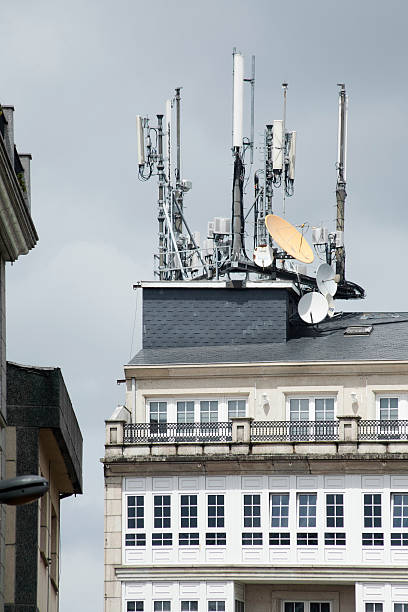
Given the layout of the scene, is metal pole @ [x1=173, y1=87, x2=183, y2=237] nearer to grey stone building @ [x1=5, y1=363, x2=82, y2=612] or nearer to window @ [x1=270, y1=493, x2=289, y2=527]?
window @ [x1=270, y1=493, x2=289, y2=527]

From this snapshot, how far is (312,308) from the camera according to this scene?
9738 cm

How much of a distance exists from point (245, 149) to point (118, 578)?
25560 mm

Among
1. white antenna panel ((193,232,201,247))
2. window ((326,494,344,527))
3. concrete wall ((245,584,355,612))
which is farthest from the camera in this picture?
white antenna panel ((193,232,201,247))

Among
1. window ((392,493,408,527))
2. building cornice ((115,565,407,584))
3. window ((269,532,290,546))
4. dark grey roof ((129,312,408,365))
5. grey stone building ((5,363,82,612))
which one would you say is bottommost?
grey stone building ((5,363,82,612))

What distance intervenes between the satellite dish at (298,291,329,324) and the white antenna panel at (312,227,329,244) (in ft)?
24.5

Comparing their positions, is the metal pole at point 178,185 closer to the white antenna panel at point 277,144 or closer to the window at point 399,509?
the white antenna panel at point 277,144

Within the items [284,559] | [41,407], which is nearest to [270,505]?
[284,559]

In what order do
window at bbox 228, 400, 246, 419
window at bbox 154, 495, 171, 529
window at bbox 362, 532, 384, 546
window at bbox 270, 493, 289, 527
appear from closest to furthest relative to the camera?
window at bbox 362, 532, 384, 546
window at bbox 270, 493, 289, 527
window at bbox 154, 495, 171, 529
window at bbox 228, 400, 246, 419

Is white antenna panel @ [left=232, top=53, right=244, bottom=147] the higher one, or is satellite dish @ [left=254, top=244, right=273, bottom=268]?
white antenna panel @ [left=232, top=53, right=244, bottom=147]

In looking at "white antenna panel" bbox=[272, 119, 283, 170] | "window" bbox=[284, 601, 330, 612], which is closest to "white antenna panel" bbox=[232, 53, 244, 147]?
"white antenna panel" bbox=[272, 119, 283, 170]

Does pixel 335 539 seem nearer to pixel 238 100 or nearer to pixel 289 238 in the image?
pixel 289 238

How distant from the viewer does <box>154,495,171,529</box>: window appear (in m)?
91.8

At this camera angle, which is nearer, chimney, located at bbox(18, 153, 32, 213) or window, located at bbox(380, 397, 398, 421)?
chimney, located at bbox(18, 153, 32, 213)

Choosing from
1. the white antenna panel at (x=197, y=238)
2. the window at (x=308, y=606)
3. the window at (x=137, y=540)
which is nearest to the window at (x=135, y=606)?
the window at (x=137, y=540)
